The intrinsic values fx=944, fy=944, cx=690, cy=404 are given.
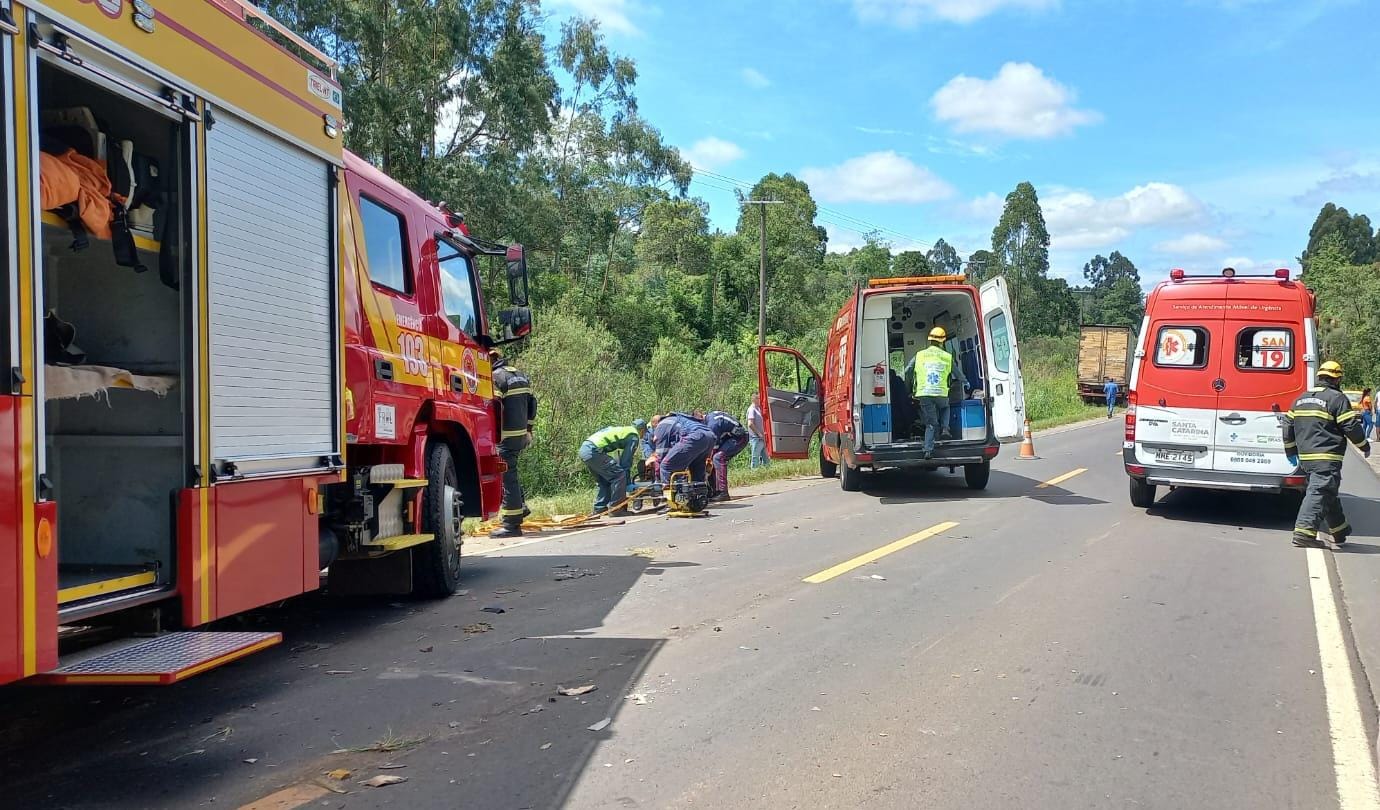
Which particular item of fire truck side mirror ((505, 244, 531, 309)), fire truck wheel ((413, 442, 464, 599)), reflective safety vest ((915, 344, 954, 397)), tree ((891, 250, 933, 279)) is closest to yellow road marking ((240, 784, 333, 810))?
fire truck wheel ((413, 442, 464, 599))

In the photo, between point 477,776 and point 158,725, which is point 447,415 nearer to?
point 158,725

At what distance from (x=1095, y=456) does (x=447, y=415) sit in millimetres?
15662

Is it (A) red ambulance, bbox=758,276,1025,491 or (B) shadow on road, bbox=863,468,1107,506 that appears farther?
(B) shadow on road, bbox=863,468,1107,506

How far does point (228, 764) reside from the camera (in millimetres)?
3727

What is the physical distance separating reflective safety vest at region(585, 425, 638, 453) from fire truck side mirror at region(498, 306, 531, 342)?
396cm

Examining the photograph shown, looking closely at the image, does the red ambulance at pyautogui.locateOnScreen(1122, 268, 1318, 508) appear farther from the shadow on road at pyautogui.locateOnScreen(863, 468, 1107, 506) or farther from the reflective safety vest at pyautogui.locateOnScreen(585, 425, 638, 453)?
the reflective safety vest at pyautogui.locateOnScreen(585, 425, 638, 453)

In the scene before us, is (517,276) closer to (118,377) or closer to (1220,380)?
(118,377)

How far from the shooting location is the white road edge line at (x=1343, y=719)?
3496 mm

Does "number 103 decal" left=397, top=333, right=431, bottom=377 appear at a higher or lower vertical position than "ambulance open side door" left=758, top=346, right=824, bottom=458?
higher

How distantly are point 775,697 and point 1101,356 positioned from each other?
4308 centimetres

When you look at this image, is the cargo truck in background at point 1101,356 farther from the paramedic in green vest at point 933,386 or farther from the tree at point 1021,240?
the paramedic in green vest at point 933,386

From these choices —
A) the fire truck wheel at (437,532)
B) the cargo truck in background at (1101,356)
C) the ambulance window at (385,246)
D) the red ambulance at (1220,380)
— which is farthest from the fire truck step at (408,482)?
the cargo truck in background at (1101,356)

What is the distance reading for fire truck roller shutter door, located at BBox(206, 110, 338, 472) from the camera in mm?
4082

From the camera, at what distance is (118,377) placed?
12.7ft
